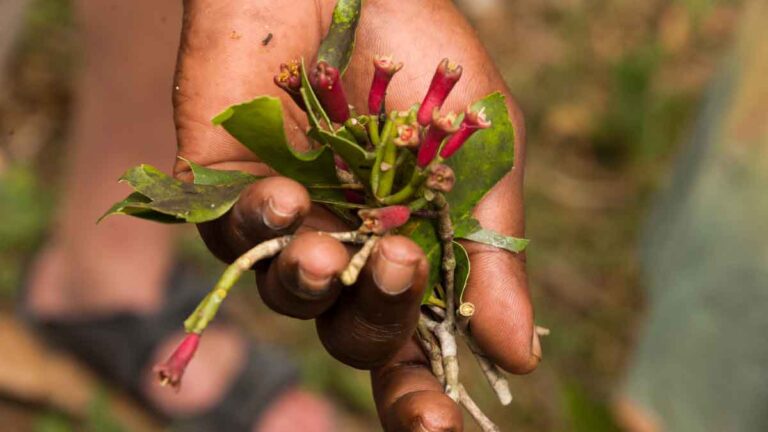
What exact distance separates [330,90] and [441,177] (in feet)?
0.54

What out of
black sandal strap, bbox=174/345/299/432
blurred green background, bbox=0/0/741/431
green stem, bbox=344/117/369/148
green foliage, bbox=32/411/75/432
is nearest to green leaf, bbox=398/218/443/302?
green stem, bbox=344/117/369/148

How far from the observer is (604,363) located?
2400 mm

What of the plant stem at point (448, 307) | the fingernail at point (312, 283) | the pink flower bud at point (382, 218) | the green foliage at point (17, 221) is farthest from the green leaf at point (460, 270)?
the green foliage at point (17, 221)

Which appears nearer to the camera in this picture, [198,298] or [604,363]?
[198,298]

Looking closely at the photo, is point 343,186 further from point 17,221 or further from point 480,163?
point 17,221

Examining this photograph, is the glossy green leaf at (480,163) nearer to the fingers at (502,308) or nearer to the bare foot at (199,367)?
the fingers at (502,308)

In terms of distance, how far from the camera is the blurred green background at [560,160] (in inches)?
90.0

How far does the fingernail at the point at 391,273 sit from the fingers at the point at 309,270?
1.4 inches

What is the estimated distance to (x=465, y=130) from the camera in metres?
1.04

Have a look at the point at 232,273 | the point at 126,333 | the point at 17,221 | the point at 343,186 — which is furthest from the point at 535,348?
the point at 17,221

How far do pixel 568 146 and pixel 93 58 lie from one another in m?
1.43

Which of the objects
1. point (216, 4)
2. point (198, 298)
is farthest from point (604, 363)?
point (216, 4)

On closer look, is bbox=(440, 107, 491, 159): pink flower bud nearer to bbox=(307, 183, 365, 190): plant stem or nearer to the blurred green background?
bbox=(307, 183, 365, 190): plant stem

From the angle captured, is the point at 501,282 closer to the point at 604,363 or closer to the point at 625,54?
the point at 604,363
